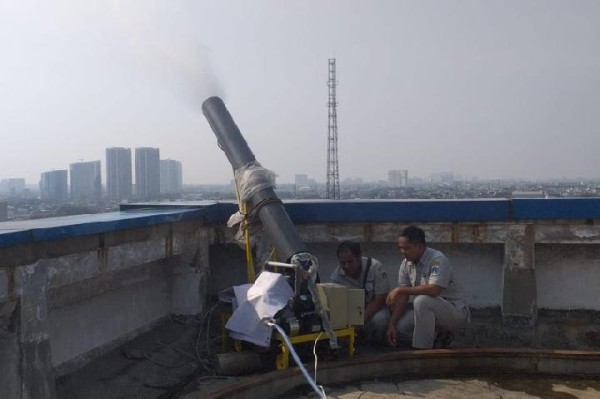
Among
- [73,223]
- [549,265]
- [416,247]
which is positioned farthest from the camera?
[549,265]

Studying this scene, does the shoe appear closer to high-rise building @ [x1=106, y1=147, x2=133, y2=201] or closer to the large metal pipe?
the large metal pipe

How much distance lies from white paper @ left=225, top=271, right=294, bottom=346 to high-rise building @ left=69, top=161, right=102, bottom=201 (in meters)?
42.6

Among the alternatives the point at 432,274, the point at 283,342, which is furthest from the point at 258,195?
the point at 432,274

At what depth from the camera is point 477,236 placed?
6.38 metres

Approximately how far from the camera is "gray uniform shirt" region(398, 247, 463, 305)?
560cm

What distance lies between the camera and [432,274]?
5.62 m

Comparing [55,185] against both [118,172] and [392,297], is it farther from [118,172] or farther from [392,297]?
[392,297]

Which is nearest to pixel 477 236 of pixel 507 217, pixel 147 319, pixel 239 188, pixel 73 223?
pixel 507 217

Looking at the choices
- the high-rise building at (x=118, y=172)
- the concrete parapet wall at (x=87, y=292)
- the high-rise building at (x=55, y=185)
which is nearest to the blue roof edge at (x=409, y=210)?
the concrete parapet wall at (x=87, y=292)

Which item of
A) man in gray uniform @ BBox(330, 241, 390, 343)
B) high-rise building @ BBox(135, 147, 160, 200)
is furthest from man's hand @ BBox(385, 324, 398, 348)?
high-rise building @ BBox(135, 147, 160, 200)

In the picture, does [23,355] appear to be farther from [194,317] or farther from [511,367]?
[511,367]

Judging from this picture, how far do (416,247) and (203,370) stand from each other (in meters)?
2.14

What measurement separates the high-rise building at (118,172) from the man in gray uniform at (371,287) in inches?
1580

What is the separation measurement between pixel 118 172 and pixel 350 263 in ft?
139
